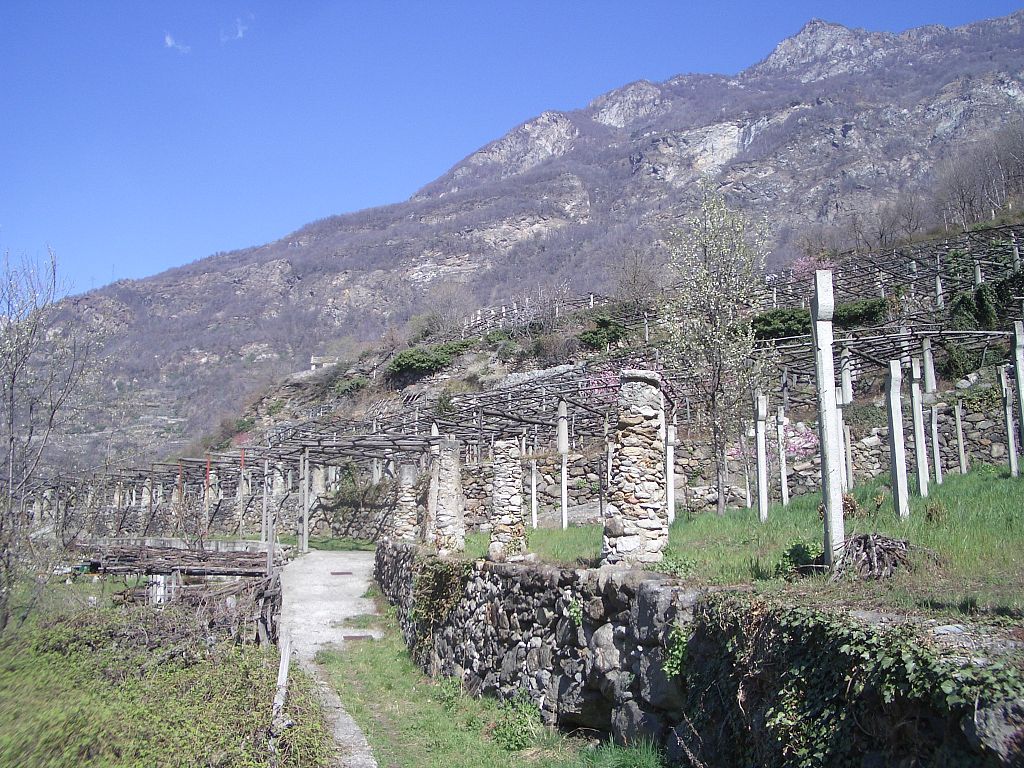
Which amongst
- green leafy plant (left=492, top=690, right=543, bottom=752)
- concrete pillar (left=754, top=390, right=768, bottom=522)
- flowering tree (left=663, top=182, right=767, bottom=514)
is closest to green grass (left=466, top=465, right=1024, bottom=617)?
concrete pillar (left=754, top=390, right=768, bottom=522)

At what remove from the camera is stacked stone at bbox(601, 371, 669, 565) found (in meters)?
9.46

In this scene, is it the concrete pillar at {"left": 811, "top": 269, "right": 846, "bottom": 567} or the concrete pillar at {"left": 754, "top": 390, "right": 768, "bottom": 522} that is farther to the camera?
the concrete pillar at {"left": 754, "top": 390, "right": 768, "bottom": 522}

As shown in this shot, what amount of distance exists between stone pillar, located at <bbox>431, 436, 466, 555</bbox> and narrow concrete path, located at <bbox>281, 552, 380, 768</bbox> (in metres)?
2.94

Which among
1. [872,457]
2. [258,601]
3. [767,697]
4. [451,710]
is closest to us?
[767,697]

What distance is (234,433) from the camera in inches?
2564

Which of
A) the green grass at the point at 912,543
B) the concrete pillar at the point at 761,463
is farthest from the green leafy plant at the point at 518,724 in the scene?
the concrete pillar at the point at 761,463

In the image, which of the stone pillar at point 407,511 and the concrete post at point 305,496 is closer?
the stone pillar at point 407,511

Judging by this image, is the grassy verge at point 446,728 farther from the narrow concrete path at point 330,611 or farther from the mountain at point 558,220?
the mountain at point 558,220

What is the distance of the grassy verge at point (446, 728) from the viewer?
326 inches

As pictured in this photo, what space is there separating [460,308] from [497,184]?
96.7 metres

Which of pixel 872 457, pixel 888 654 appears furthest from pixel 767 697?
pixel 872 457

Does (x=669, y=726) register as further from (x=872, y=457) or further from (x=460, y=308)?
(x=460, y=308)

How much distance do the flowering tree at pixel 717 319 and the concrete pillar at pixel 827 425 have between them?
12.0 meters

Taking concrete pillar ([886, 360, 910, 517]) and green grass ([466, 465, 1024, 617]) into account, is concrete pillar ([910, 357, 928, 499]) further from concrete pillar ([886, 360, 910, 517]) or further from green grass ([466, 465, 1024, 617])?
concrete pillar ([886, 360, 910, 517])
